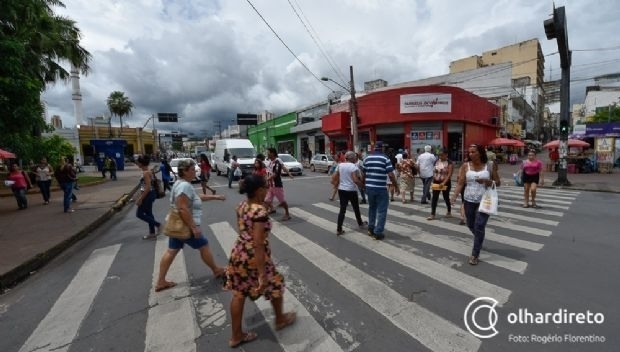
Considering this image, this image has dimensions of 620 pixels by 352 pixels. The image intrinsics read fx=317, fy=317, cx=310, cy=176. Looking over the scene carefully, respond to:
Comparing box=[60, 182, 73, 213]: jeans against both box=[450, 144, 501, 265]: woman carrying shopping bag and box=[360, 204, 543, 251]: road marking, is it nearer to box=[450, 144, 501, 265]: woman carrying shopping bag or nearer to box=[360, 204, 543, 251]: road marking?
box=[360, 204, 543, 251]: road marking

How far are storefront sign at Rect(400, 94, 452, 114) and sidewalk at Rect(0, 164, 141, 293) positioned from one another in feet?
67.3

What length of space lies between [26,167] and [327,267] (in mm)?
22156

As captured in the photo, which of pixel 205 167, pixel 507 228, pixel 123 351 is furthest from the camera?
pixel 205 167

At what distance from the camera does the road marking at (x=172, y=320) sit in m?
2.90

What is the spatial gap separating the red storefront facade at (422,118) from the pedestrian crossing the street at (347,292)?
19443 millimetres

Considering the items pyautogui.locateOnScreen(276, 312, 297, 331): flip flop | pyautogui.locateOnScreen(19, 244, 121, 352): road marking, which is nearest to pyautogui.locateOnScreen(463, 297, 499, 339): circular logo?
pyautogui.locateOnScreen(276, 312, 297, 331): flip flop

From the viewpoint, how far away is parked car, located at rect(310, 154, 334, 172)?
2427cm

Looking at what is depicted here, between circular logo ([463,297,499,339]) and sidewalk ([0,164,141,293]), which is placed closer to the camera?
circular logo ([463,297,499,339])

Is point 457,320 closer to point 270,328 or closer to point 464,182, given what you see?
point 270,328

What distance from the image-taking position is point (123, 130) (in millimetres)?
52656

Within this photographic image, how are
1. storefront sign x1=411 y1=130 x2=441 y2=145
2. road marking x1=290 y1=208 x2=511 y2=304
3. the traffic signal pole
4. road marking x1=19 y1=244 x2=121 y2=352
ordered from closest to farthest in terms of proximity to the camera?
road marking x1=19 y1=244 x2=121 y2=352 < road marking x1=290 y1=208 x2=511 y2=304 < the traffic signal pole < storefront sign x1=411 y1=130 x2=441 y2=145

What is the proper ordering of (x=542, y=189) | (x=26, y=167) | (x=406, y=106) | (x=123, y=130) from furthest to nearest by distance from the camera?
(x=123, y=130), (x=406, y=106), (x=26, y=167), (x=542, y=189)

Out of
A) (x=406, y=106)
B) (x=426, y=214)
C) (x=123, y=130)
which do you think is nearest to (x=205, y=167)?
(x=426, y=214)

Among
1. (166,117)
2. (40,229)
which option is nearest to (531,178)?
(40,229)
